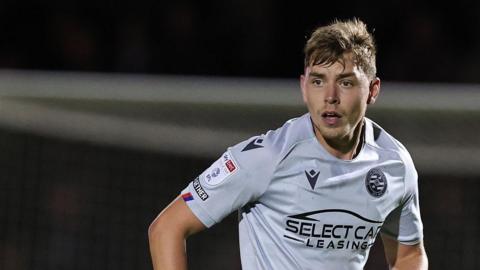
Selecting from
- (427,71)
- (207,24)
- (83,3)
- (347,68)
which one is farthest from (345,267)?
(83,3)

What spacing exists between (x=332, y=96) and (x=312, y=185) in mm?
269

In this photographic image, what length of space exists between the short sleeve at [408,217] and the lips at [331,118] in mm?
320

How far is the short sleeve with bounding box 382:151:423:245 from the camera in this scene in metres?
3.02

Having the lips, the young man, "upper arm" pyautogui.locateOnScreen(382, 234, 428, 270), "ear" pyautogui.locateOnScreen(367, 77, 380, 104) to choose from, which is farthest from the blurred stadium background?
the lips

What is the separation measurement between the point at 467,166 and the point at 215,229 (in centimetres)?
131

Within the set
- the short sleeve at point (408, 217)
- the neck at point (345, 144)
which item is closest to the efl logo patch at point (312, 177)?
the neck at point (345, 144)

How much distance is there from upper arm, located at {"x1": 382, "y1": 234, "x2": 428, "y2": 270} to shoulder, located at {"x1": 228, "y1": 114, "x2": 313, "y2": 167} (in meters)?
0.55

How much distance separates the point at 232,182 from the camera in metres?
2.76

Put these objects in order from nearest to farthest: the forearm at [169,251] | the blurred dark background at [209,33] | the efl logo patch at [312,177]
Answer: the forearm at [169,251]
the efl logo patch at [312,177]
the blurred dark background at [209,33]

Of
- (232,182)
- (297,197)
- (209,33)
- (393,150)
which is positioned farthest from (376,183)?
(209,33)

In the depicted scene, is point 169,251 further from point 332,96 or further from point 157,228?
point 332,96

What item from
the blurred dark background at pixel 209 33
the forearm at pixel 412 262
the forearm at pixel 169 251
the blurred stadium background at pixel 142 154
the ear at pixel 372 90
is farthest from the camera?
the blurred dark background at pixel 209 33

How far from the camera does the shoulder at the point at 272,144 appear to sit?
2756 mm

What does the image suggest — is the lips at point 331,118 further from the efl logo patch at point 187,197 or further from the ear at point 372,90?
the efl logo patch at point 187,197
